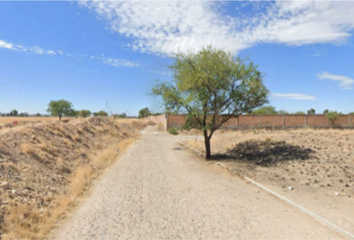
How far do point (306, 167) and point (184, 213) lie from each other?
5886 millimetres

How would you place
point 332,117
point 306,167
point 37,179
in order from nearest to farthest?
1. point 37,179
2. point 306,167
3. point 332,117

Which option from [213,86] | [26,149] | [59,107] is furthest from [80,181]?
[59,107]

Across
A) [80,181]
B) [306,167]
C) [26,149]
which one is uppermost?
[26,149]

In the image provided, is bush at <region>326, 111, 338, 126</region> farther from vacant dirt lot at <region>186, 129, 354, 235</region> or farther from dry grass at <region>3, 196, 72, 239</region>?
Answer: dry grass at <region>3, 196, 72, 239</region>

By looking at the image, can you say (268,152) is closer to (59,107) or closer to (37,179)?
(37,179)

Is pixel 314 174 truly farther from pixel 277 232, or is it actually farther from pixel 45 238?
pixel 45 238

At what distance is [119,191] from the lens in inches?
322

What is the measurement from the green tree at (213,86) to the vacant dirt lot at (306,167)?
232 centimetres

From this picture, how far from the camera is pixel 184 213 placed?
6.26 meters

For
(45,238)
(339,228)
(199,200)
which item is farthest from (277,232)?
(45,238)

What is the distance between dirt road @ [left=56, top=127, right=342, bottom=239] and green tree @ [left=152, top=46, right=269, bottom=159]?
4807 millimetres

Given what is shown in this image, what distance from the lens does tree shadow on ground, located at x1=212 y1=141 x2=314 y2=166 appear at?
11.3m

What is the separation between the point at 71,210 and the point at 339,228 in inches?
237

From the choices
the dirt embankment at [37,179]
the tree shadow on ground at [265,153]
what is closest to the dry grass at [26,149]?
the dirt embankment at [37,179]
